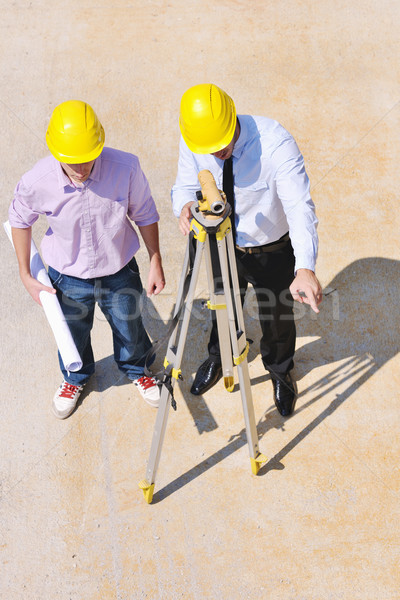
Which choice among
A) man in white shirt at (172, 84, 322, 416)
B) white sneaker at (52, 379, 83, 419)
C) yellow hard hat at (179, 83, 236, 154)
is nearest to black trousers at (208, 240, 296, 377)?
man in white shirt at (172, 84, 322, 416)

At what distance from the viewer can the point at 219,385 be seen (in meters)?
4.41

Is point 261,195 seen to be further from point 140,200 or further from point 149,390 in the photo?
point 149,390

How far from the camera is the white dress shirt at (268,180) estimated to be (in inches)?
126

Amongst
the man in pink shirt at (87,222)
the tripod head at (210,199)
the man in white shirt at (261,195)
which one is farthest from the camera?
the man in pink shirt at (87,222)

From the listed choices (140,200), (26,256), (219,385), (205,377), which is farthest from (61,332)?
(219,385)

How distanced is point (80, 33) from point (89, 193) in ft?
14.0

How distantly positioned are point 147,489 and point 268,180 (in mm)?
1915

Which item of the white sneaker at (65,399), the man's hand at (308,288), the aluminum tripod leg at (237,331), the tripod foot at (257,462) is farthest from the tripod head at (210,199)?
the white sneaker at (65,399)

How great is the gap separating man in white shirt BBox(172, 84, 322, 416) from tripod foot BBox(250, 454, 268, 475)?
77cm

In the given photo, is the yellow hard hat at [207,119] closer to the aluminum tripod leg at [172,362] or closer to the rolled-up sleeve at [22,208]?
the aluminum tripod leg at [172,362]

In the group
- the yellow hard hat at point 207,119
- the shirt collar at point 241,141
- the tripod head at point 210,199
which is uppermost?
Result: the yellow hard hat at point 207,119

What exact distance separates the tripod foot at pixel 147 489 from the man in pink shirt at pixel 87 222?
Answer: 868 mm

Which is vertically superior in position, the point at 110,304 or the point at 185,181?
the point at 185,181

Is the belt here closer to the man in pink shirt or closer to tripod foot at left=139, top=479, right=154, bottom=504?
the man in pink shirt
